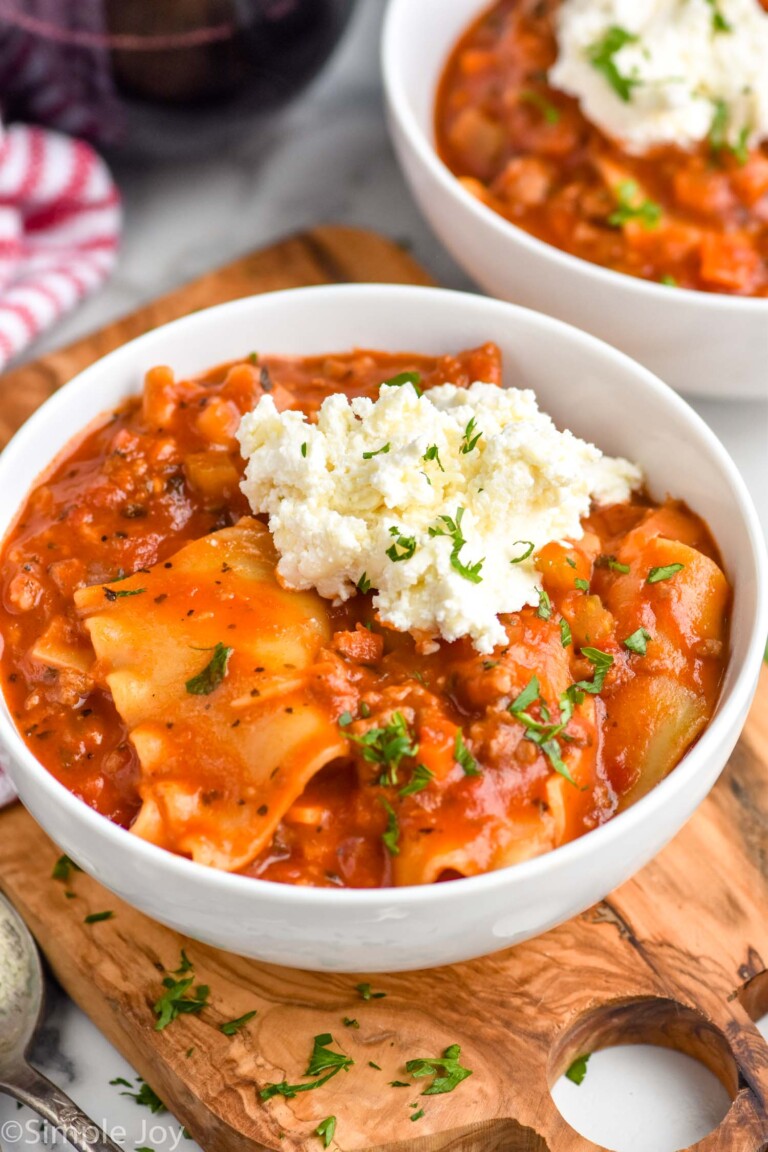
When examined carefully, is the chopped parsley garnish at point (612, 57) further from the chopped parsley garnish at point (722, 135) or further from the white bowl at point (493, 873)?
the white bowl at point (493, 873)

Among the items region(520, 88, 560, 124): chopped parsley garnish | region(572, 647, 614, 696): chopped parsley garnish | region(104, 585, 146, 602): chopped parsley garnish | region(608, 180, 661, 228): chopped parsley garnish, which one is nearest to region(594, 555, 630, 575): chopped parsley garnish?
region(572, 647, 614, 696): chopped parsley garnish

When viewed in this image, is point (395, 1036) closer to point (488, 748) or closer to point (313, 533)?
point (488, 748)

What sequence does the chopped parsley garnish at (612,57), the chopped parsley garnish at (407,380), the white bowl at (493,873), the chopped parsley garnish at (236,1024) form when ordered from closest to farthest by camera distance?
the white bowl at (493,873), the chopped parsley garnish at (236,1024), the chopped parsley garnish at (407,380), the chopped parsley garnish at (612,57)

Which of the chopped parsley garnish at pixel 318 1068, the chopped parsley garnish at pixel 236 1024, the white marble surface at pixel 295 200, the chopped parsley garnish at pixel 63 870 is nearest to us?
the chopped parsley garnish at pixel 318 1068

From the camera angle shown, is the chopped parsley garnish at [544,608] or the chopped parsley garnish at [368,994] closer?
the chopped parsley garnish at [544,608]

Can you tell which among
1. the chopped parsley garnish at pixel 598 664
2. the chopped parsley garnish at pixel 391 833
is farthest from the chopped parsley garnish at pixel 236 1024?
the chopped parsley garnish at pixel 598 664

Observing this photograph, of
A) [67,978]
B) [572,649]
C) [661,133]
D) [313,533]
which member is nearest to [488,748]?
[572,649]
